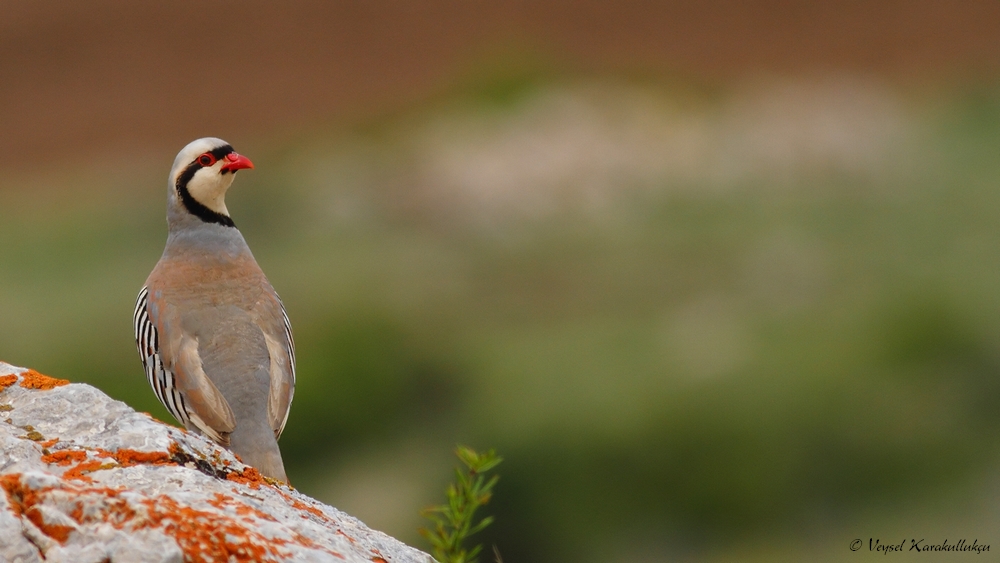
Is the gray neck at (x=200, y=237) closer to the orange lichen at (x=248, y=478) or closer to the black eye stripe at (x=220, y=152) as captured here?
the black eye stripe at (x=220, y=152)

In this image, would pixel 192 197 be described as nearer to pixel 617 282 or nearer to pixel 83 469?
pixel 83 469

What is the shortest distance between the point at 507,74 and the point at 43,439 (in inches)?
544

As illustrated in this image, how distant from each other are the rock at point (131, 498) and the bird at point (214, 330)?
44.6 inches

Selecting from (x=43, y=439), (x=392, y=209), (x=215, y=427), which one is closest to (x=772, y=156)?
(x=392, y=209)

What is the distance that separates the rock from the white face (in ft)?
6.76

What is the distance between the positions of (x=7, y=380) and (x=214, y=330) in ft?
4.91

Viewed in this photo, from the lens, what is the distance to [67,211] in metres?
14.6

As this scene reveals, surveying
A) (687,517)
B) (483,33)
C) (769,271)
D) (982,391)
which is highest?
(483,33)

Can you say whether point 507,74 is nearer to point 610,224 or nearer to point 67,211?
point 610,224

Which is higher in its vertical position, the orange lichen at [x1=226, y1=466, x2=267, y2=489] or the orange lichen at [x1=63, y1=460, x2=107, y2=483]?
the orange lichen at [x1=63, y1=460, x2=107, y2=483]

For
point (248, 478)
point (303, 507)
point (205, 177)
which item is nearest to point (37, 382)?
point (248, 478)

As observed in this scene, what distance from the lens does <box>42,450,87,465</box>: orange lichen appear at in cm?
242

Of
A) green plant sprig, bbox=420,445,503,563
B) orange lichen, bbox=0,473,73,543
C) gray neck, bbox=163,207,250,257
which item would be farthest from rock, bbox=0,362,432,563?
gray neck, bbox=163,207,250,257

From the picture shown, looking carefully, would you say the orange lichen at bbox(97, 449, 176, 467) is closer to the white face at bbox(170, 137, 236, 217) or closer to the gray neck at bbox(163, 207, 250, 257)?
the gray neck at bbox(163, 207, 250, 257)
